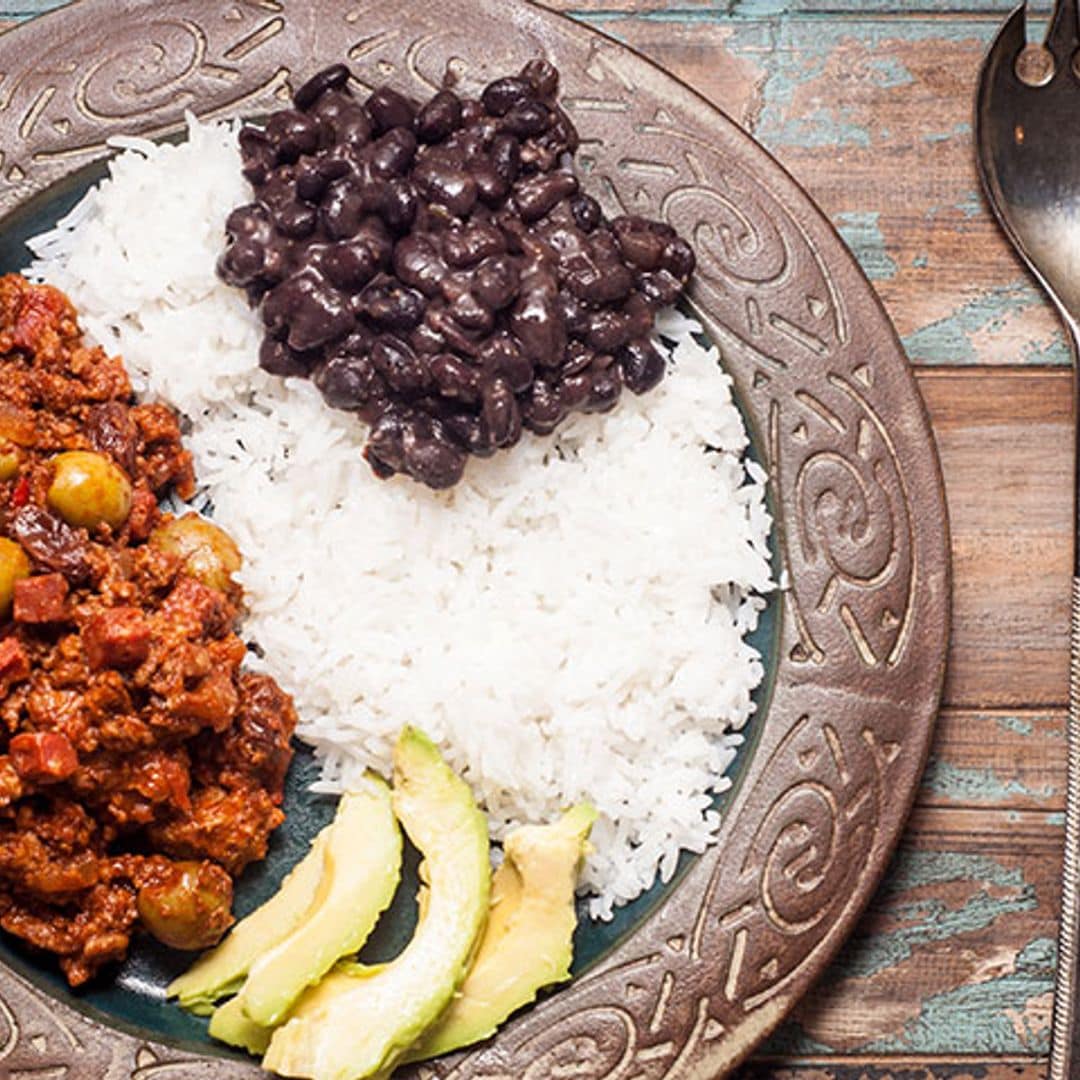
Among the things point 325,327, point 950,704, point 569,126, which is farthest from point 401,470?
point 950,704

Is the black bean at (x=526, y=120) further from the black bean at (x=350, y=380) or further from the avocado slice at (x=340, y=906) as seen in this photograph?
the avocado slice at (x=340, y=906)

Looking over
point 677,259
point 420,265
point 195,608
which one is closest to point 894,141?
point 677,259

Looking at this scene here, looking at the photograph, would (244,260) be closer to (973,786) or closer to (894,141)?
(894,141)

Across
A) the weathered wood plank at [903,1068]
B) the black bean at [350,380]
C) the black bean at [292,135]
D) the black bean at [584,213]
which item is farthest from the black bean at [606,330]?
the weathered wood plank at [903,1068]

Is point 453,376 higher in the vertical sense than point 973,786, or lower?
higher

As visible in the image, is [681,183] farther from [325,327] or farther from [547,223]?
[325,327]

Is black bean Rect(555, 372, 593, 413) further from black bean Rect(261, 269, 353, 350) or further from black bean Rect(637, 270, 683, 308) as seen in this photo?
black bean Rect(261, 269, 353, 350)

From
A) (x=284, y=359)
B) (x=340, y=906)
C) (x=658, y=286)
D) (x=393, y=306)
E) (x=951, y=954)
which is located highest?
(x=393, y=306)

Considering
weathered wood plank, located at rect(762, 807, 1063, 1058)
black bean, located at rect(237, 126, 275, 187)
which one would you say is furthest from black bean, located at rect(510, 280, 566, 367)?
weathered wood plank, located at rect(762, 807, 1063, 1058)
